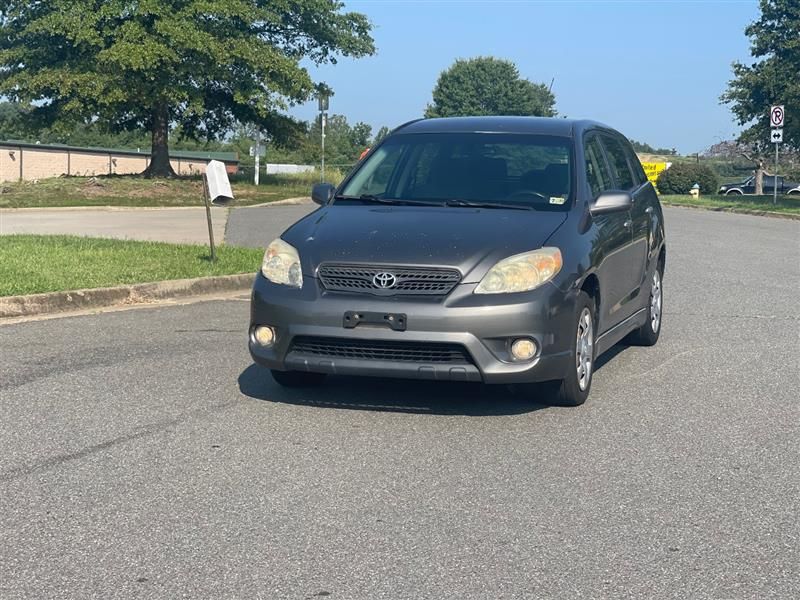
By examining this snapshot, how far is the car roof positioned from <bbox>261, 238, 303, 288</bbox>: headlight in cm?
180

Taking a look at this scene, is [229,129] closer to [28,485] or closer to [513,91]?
[28,485]

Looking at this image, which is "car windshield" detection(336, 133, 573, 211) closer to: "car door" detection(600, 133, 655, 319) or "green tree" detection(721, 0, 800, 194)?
"car door" detection(600, 133, 655, 319)

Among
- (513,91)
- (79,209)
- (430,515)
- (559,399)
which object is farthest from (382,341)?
(513,91)

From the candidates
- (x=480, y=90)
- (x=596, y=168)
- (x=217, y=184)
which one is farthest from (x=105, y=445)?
(x=480, y=90)

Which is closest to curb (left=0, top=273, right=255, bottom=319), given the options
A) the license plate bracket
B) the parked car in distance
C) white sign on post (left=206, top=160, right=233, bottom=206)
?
white sign on post (left=206, top=160, right=233, bottom=206)

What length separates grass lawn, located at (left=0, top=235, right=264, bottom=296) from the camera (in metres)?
11.2

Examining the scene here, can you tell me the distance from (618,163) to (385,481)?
429 centimetres

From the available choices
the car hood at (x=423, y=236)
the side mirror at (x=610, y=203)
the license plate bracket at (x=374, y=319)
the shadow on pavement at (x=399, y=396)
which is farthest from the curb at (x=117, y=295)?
the side mirror at (x=610, y=203)

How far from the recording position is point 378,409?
6.67 meters

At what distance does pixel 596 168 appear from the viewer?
7.91 m

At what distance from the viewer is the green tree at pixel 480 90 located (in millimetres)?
119375

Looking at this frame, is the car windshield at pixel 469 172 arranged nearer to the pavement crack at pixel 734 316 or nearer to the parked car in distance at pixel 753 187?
the pavement crack at pixel 734 316

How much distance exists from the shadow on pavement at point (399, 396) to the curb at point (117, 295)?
351 centimetres

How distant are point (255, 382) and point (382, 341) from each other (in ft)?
5.01
